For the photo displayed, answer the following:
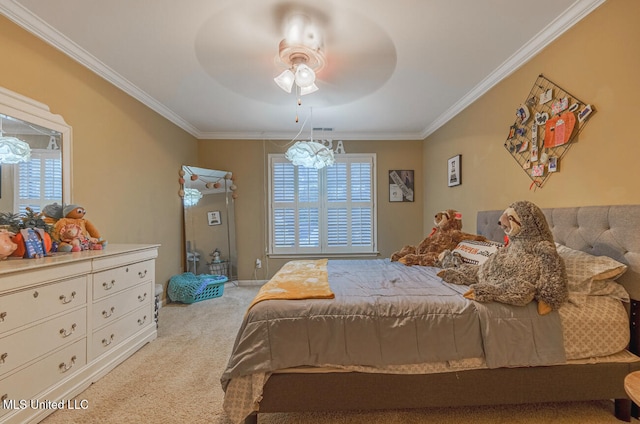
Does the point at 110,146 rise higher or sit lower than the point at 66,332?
higher

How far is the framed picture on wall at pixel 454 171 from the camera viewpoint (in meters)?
3.32

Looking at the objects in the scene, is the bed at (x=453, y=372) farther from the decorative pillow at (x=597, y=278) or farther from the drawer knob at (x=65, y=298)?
the drawer knob at (x=65, y=298)

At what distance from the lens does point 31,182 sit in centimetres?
188

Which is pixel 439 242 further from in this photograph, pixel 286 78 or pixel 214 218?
pixel 214 218

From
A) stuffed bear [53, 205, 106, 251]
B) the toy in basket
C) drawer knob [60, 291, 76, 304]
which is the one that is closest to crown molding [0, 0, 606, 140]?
stuffed bear [53, 205, 106, 251]

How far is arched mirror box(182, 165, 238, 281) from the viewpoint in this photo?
3961 millimetres

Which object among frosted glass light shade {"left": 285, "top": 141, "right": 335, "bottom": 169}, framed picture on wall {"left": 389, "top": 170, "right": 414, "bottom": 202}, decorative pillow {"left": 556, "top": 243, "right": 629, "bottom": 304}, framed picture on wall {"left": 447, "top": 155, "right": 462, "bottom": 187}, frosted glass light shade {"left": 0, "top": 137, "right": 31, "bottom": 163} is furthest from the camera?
framed picture on wall {"left": 389, "top": 170, "right": 414, "bottom": 202}

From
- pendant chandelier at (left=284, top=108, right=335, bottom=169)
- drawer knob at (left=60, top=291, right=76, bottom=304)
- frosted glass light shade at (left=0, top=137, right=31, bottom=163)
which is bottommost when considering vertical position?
drawer knob at (left=60, top=291, right=76, bottom=304)

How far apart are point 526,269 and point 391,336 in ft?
2.74

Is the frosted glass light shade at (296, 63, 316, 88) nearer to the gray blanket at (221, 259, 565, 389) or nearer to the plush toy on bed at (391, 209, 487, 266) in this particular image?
the gray blanket at (221, 259, 565, 389)

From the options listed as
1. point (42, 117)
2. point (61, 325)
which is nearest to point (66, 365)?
point (61, 325)

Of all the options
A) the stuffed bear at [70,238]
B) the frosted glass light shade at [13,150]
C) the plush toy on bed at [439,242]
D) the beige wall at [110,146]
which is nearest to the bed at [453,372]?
the plush toy on bed at [439,242]

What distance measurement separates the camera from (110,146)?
2.57 metres

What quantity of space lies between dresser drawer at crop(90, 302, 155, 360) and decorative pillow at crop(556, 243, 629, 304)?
2889 millimetres
